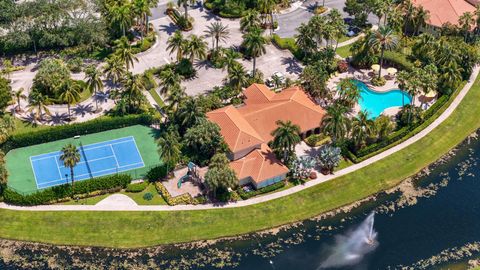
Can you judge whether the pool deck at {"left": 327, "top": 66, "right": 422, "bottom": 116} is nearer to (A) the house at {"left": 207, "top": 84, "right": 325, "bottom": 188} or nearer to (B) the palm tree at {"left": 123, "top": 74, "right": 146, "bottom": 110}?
(A) the house at {"left": 207, "top": 84, "right": 325, "bottom": 188}

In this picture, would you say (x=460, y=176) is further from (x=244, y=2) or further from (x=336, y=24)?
(x=244, y=2)

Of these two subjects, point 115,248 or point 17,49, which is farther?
point 17,49

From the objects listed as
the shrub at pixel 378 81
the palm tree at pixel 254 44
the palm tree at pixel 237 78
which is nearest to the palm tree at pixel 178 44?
the palm tree at pixel 237 78

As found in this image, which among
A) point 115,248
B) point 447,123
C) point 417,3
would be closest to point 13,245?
point 115,248

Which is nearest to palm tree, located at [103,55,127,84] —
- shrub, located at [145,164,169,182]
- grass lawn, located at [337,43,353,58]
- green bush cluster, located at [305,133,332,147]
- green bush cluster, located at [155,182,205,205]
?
shrub, located at [145,164,169,182]

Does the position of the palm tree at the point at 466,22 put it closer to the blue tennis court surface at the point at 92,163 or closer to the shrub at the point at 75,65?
the blue tennis court surface at the point at 92,163

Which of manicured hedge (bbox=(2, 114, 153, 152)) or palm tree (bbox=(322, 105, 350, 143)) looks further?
manicured hedge (bbox=(2, 114, 153, 152))
